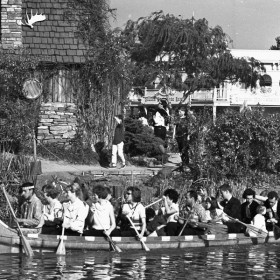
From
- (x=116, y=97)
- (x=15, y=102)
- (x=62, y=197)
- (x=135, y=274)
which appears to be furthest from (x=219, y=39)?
(x=135, y=274)

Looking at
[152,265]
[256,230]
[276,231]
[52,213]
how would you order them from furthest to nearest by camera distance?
[276,231] → [256,230] → [52,213] → [152,265]

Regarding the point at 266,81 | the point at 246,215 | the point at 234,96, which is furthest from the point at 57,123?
the point at 266,81

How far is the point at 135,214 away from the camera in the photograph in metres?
20.7

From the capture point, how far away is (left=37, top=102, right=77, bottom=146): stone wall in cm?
3069

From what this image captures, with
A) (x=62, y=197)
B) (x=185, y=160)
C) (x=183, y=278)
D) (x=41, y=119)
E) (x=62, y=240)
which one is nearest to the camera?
(x=183, y=278)

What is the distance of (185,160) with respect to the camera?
2891 centimetres

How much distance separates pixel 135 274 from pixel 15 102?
481 inches

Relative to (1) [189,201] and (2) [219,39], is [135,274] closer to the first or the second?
(1) [189,201]

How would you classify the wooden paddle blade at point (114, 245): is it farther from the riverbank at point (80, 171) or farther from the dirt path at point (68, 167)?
the dirt path at point (68, 167)

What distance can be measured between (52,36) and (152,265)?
531 inches

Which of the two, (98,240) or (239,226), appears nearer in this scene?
(98,240)

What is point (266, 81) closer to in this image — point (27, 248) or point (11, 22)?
point (11, 22)

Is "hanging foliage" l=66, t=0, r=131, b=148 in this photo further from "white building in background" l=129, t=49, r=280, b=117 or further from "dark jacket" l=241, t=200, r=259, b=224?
"white building in background" l=129, t=49, r=280, b=117

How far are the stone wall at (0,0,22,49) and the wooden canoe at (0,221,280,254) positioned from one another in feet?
38.0
